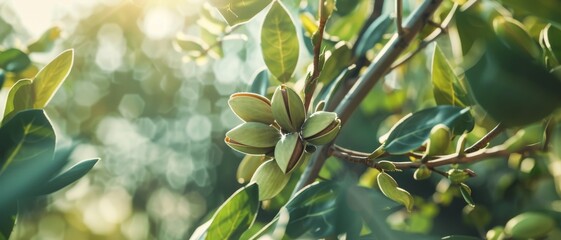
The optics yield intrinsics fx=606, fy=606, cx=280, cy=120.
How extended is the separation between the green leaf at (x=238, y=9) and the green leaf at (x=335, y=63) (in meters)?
0.18

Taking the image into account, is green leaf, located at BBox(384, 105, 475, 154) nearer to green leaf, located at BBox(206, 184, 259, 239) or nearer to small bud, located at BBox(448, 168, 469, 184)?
small bud, located at BBox(448, 168, 469, 184)

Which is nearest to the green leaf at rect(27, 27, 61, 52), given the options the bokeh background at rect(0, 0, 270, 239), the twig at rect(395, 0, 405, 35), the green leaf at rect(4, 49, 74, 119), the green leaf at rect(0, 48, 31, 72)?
the green leaf at rect(0, 48, 31, 72)

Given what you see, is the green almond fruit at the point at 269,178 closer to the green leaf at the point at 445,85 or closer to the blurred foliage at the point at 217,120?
the blurred foliage at the point at 217,120

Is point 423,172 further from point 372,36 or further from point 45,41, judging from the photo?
point 45,41

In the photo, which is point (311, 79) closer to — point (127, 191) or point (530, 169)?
point (530, 169)

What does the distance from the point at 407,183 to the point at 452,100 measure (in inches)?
84.9

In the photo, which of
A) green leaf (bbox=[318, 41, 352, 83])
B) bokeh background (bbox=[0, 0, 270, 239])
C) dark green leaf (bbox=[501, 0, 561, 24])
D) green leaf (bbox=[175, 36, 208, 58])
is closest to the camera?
dark green leaf (bbox=[501, 0, 561, 24])

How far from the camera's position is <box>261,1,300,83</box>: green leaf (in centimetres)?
68

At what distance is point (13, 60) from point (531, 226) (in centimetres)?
69

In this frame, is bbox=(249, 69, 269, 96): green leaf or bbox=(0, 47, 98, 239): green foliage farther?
bbox=(249, 69, 269, 96): green leaf

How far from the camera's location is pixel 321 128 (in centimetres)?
58

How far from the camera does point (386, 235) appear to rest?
62 cm

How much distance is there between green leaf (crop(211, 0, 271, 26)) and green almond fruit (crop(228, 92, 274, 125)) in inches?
3.1

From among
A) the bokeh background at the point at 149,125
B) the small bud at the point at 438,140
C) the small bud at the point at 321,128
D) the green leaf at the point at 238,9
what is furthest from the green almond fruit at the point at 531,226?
the bokeh background at the point at 149,125
